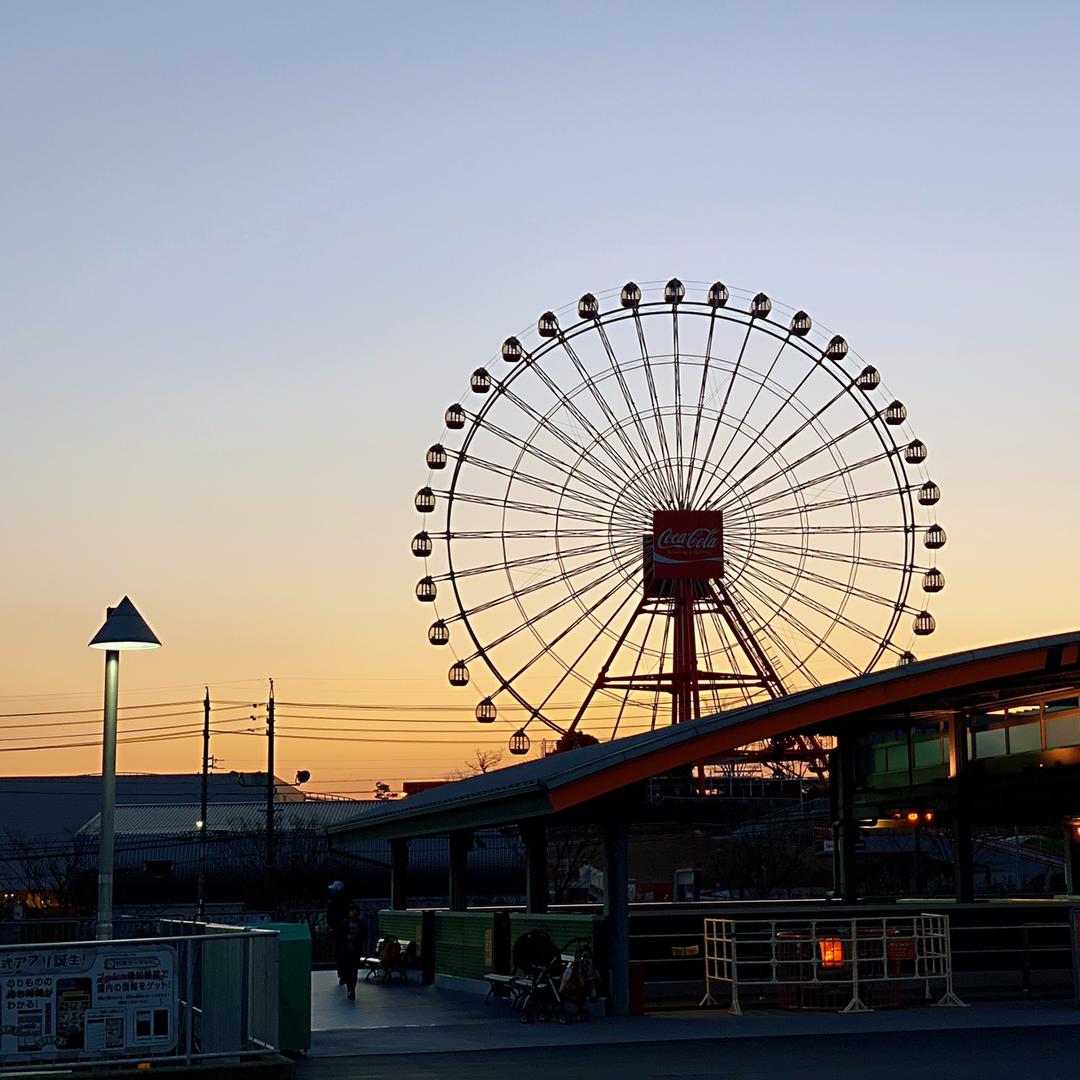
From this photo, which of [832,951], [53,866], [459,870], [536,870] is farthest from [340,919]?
[53,866]

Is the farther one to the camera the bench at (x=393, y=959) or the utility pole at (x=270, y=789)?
the utility pole at (x=270, y=789)

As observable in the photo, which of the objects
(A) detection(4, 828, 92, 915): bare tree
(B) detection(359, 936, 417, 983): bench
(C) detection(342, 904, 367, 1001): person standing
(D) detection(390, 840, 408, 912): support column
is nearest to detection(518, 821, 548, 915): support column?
(C) detection(342, 904, 367, 1001): person standing

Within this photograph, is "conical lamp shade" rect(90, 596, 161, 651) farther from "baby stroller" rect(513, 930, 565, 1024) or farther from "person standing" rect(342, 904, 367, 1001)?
"person standing" rect(342, 904, 367, 1001)

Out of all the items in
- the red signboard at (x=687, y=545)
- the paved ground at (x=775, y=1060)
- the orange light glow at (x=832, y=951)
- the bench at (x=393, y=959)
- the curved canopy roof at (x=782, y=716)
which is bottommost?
the paved ground at (x=775, y=1060)

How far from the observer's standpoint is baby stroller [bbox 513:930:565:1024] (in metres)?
20.5

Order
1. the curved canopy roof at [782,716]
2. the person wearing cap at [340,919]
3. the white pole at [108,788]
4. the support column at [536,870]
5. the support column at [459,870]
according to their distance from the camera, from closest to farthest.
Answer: the white pole at [108,788] < the curved canopy roof at [782,716] < the support column at [536,870] < the person wearing cap at [340,919] < the support column at [459,870]

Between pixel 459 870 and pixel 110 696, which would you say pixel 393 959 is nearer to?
pixel 459 870

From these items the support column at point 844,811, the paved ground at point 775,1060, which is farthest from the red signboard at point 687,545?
the paved ground at point 775,1060

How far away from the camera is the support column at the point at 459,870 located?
2944 centimetres

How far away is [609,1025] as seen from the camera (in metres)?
19.9

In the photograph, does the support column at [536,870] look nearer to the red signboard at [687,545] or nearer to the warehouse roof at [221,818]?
the red signboard at [687,545]

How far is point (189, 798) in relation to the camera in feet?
307

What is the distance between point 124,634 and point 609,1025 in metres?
8.72

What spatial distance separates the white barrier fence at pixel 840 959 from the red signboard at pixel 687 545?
46.5 feet
